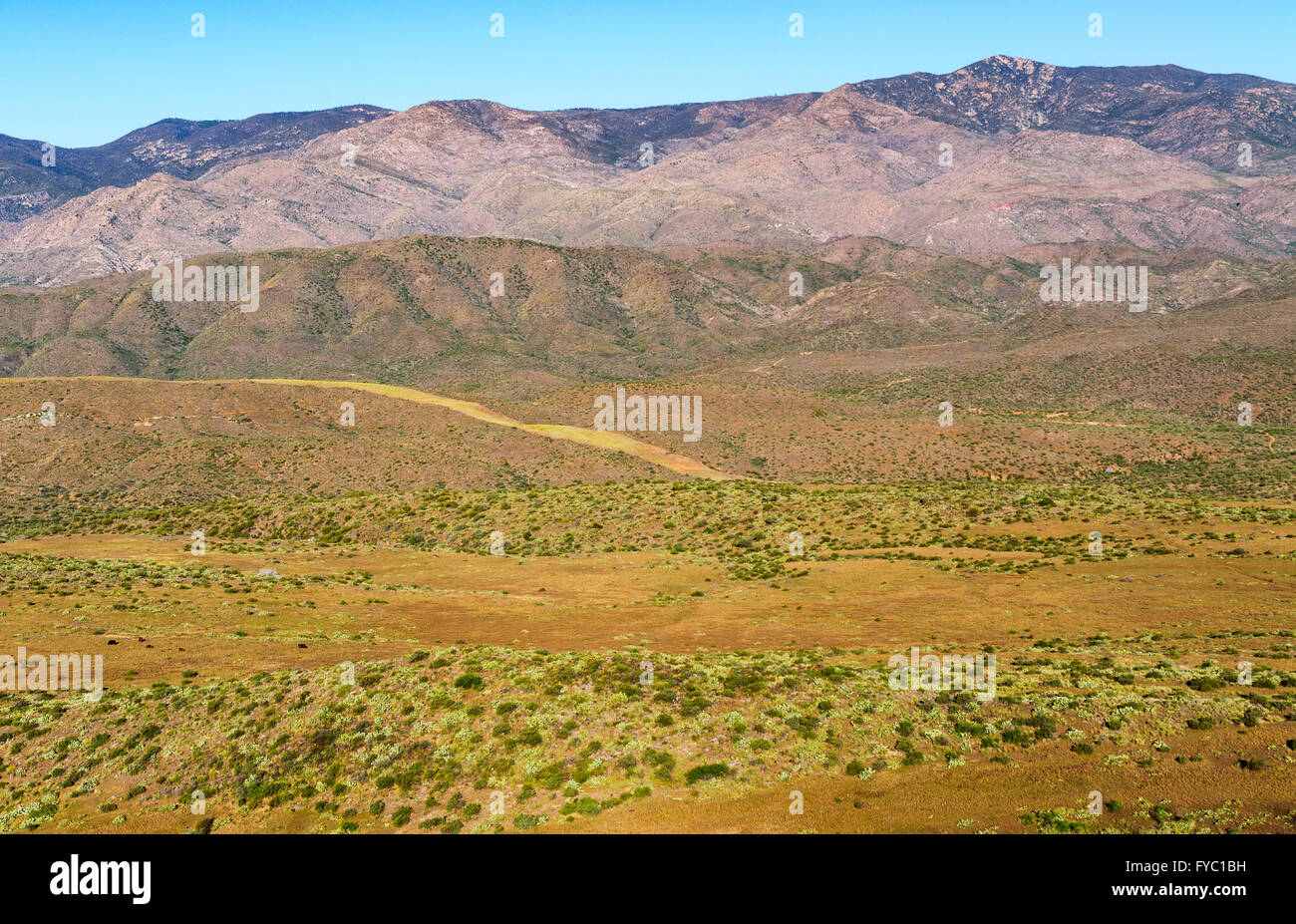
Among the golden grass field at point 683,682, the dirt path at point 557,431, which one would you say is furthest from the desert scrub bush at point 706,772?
the dirt path at point 557,431

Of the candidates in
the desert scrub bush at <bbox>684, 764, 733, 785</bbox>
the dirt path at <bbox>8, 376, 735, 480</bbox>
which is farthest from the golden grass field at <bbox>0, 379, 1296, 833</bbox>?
the dirt path at <bbox>8, 376, 735, 480</bbox>

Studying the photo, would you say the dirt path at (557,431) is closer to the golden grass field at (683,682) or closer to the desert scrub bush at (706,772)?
the golden grass field at (683,682)

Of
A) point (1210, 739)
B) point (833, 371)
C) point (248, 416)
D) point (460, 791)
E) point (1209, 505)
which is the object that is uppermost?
point (833, 371)

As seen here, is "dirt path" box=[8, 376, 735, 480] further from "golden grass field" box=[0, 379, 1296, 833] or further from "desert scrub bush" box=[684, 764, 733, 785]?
"desert scrub bush" box=[684, 764, 733, 785]

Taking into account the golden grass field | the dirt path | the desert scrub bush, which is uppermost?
the dirt path

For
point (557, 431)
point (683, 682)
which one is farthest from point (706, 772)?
point (557, 431)

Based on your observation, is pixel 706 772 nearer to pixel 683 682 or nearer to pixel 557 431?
pixel 683 682

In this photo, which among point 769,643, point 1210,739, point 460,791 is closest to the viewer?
point 1210,739
